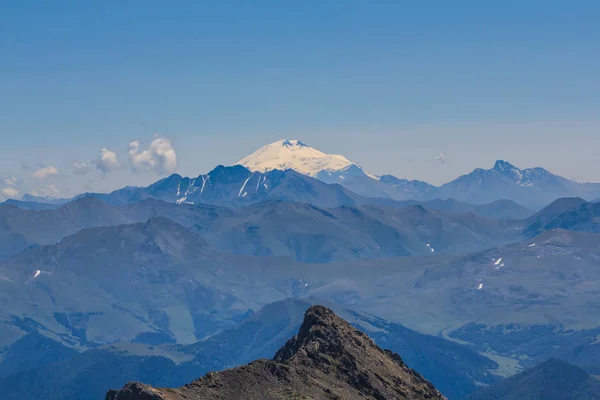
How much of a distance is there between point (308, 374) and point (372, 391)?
11.0 metres

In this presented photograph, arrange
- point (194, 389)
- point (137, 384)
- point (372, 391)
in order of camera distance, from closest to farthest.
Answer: point (137, 384) < point (194, 389) < point (372, 391)

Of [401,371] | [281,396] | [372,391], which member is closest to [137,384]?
[281,396]

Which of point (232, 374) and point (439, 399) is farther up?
point (232, 374)

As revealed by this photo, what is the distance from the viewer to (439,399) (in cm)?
16038

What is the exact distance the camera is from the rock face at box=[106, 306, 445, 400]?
12675 cm

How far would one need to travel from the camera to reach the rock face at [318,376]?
416 ft

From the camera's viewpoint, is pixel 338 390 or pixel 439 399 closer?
pixel 338 390

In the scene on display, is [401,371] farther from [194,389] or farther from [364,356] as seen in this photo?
[194,389]

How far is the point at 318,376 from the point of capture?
480 feet

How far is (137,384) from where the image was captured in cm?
11762

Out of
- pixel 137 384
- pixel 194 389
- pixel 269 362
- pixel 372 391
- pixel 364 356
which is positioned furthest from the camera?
pixel 364 356

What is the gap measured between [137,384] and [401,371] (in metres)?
58.5

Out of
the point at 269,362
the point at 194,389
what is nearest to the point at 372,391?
the point at 269,362

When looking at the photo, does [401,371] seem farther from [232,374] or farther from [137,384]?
[137,384]
